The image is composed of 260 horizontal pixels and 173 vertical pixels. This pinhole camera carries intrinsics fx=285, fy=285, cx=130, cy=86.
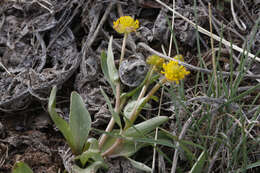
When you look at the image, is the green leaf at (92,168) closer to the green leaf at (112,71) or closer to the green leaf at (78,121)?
the green leaf at (78,121)

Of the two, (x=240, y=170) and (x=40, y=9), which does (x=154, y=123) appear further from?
(x=40, y=9)

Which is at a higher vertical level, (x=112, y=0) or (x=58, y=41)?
(x=112, y=0)

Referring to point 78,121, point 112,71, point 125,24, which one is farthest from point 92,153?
point 125,24

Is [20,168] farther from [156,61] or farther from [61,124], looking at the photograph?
[156,61]

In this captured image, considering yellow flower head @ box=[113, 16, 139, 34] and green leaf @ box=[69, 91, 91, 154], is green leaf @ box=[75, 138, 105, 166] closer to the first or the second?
green leaf @ box=[69, 91, 91, 154]

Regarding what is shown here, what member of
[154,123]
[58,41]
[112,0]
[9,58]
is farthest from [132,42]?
[9,58]

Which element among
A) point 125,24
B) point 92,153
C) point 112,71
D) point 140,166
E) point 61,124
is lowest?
point 140,166
